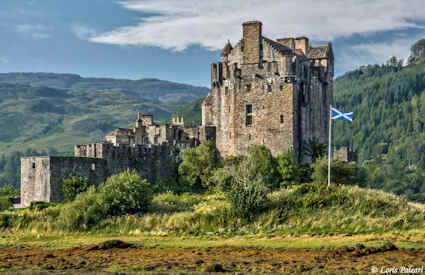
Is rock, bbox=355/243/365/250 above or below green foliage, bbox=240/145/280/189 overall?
below

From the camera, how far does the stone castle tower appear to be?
8131 cm

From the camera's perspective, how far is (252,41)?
274 ft

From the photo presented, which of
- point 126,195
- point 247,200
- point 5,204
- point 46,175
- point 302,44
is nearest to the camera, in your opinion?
point 247,200

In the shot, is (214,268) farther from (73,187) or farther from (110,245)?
(73,187)

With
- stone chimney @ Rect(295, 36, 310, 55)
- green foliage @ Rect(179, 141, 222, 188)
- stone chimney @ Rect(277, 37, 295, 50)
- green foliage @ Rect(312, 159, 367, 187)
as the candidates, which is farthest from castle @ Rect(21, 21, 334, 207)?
green foliage @ Rect(312, 159, 367, 187)

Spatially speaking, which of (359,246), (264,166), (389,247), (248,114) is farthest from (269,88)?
(389,247)

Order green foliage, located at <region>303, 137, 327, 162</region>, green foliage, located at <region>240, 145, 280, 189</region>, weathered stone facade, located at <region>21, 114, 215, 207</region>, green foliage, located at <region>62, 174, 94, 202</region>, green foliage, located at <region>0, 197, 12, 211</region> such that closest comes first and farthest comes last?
green foliage, located at <region>0, 197, 12, 211</region> < green foliage, located at <region>62, 174, 94, 202</region> < weathered stone facade, located at <region>21, 114, 215, 207</region> < green foliage, located at <region>240, 145, 280, 189</region> < green foliage, located at <region>303, 137, 327, 162</region>

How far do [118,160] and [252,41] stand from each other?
23.3 m

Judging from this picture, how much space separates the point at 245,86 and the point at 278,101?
502cm

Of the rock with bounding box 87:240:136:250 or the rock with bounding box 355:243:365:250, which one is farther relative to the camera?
the rock with bounding box 87:240:136:250

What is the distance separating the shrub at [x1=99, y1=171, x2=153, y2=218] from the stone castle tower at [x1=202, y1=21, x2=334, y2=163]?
27.3 m

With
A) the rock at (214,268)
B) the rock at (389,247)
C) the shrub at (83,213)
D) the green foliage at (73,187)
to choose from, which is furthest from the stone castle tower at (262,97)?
the rock at (214,268)

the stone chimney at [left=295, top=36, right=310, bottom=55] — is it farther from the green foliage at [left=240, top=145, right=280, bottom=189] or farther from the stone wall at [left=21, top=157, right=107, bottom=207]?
the stone wall at [left=21, top=157, right=107, bottom=207]

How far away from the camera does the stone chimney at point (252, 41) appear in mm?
83188
